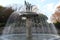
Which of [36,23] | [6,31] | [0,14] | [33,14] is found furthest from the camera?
[0,14]

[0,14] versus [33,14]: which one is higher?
[0,14]

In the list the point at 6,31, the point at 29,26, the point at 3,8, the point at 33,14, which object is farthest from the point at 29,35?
the point at 3,8

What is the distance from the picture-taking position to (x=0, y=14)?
3281 cm

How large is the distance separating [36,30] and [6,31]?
367 cm

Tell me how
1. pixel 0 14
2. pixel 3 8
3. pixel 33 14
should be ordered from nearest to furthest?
pixel 33 14
pixel 0 14
pixel 3 8

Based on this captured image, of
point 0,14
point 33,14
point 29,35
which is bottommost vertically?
point 29,35

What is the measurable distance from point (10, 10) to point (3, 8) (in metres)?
2.25

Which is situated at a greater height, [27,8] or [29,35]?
[27,8]

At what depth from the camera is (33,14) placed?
12875 mm

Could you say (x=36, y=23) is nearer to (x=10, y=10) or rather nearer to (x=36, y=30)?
(x=36, y=30)

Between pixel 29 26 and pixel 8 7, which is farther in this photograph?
pixel 8 7

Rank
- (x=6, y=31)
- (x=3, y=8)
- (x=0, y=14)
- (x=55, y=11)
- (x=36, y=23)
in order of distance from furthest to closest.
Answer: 1. (x=55, y=11)
2. (x=3, y=8)
3. (x=0, y=14)
4. (x=36, y=23)
5. (x=6, y=31)

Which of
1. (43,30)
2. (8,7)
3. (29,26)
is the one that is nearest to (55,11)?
(8,7)

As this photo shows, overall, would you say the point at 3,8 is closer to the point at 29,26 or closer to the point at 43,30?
the point at 43,30
